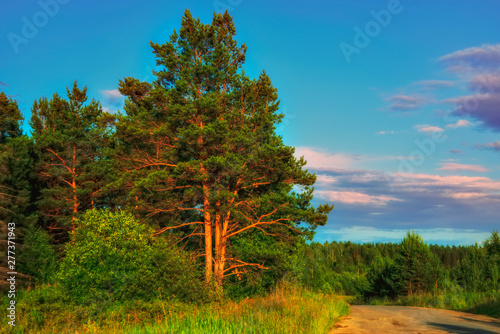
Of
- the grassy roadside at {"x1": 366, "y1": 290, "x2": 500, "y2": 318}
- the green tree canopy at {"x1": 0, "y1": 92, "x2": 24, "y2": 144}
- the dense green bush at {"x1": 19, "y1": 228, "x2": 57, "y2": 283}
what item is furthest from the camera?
the dense green bush at {"x1": 19, "y1": 228, "x2": 57, "y2": 283}

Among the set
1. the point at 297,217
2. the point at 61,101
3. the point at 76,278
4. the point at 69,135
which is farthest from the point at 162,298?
the point at 61,101

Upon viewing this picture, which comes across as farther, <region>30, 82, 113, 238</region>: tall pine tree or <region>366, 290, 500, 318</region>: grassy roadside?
<region>30, 82, 113, 238</region>: tall pine tree

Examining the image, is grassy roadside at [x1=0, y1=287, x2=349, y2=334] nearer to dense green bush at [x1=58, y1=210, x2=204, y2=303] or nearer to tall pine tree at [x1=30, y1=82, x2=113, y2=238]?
dense green bush at [x1=58, y1=210, x2=204, y2=303]

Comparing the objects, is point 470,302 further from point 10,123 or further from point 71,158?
point 10,123

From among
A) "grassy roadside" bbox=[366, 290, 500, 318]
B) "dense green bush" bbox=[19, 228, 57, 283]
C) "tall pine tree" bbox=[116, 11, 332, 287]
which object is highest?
"tall pine tree" bbox=[116, 11, 332, 287]

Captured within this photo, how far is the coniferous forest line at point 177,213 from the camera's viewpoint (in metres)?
19.6

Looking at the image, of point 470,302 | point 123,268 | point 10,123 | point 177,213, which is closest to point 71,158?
point 10,123

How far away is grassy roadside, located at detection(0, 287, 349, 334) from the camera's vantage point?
10.0m

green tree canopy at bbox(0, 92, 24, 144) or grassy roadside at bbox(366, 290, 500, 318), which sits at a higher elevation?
green tree canopy at bbox(0, 92, 24, 144)

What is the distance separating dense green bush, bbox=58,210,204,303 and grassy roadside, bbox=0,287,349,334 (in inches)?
29.6

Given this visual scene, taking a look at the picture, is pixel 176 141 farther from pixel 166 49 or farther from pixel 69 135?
pixel 69 135

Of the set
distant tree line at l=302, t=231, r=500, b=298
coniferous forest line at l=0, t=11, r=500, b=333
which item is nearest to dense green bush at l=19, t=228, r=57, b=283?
coniferous forest line at l=0, t=11, r=500, b=333

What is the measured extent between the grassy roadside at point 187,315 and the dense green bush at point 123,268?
29.6 inches

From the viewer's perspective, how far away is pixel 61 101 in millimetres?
39125
